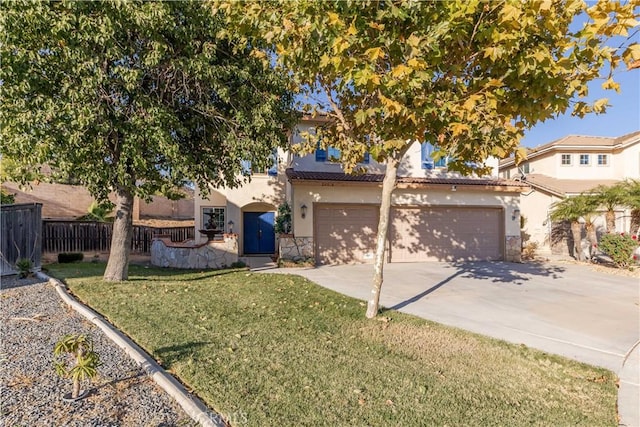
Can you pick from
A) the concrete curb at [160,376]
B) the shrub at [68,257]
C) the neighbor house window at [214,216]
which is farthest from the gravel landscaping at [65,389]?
the neighbor house window at [214,216]

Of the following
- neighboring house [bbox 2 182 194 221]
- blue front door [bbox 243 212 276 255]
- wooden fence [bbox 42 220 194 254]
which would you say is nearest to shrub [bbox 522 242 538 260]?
blue front door [bbox 243 212 276 255]

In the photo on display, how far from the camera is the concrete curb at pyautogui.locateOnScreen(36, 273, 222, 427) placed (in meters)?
3.01

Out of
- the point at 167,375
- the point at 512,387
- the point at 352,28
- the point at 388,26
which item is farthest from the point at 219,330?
the point at 388,26

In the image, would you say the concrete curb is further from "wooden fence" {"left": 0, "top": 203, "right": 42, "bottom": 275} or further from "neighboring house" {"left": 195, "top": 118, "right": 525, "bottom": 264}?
"neighboring house" {"left": 195, "top": 118, "right": 525, "bottom": 264}

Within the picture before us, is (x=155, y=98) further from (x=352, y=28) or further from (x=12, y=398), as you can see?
(x=12, y=398)

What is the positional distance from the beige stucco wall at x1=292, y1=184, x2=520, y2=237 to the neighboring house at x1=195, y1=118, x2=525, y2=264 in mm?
37

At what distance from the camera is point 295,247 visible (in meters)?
13.2

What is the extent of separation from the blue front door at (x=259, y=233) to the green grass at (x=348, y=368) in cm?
922

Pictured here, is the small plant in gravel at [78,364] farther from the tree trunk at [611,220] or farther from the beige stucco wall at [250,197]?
the tree trunk at [611,220]

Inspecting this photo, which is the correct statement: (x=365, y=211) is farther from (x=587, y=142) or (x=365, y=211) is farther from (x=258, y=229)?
(x=587, y=142)

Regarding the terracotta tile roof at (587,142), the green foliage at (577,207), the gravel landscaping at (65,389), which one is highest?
the terracotta tile roof at (587,142)

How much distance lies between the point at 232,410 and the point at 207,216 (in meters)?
13.7

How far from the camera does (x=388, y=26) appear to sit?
5367 millimetres

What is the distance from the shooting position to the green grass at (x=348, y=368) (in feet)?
11.1
